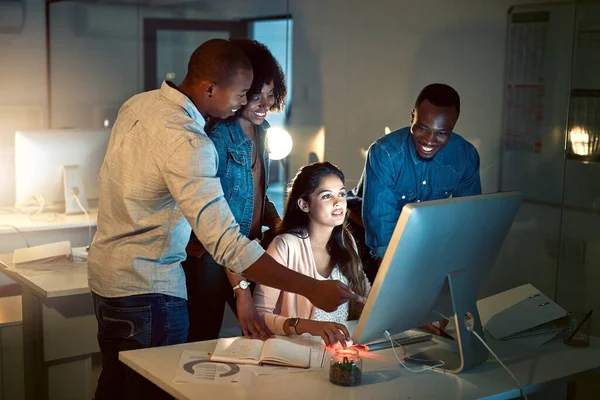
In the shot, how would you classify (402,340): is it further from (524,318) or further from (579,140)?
(579,140)

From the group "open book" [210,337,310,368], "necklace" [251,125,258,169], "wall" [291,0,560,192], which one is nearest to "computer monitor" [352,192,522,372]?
"open book" [210,337,310,368]

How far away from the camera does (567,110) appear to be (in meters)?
3.61

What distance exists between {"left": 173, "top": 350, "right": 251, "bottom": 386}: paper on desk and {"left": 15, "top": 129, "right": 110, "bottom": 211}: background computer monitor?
84.0 inches

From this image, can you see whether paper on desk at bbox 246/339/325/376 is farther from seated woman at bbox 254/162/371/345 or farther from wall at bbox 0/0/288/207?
wall at bbox 0/0/288/207

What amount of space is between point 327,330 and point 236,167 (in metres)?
0.65

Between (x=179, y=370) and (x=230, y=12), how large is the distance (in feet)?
13.0

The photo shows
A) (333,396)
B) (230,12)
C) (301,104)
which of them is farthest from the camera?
(230,12)

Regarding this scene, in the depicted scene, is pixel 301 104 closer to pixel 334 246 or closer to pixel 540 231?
pixel 540 231

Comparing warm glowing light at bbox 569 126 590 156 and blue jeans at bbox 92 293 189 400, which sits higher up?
warm glowing light at bbox 569 126 590 156

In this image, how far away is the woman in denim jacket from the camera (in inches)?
102

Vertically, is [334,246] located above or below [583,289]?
above

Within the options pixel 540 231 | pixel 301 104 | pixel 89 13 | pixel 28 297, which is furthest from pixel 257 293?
pixel 89 13

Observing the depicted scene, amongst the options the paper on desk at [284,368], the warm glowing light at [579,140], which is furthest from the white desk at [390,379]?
the warm glowing light at [579,140]

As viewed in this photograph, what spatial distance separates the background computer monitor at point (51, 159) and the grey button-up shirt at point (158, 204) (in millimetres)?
1879
